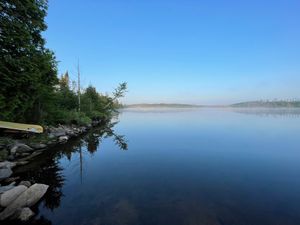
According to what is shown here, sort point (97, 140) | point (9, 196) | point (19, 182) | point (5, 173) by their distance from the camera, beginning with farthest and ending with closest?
point (97, 140), point (5, 173), point (19, 182), point (9, 196)

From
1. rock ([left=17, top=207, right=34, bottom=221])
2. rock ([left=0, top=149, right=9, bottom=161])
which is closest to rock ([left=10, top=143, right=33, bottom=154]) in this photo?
rock ([left=0, top=149, right=9, bottom=161])

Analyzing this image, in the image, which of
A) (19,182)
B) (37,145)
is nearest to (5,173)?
(19,182)

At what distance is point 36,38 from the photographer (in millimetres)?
12531

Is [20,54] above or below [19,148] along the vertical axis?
above

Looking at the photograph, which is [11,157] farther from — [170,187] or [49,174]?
[170,187]

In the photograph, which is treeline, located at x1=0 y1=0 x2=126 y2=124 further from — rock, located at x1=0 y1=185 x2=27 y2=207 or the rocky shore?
rock, located at x1=0 y1=185 x2=27 y2=207

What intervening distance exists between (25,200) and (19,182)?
1.94 metres

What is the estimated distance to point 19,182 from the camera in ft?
20.6

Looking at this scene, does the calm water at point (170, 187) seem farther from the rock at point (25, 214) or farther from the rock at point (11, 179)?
the rock at point (11, 179)

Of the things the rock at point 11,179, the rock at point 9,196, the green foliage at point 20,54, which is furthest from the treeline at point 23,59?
the rock at point 9,196

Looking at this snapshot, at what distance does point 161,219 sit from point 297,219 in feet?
11.1

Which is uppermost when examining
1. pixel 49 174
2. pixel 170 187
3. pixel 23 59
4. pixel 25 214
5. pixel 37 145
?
pixel 23 59

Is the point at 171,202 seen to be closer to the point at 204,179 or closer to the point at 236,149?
the point at 204,179

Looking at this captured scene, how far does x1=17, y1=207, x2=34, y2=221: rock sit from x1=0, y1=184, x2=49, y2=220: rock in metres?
0.16
